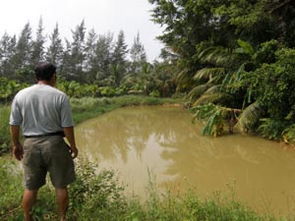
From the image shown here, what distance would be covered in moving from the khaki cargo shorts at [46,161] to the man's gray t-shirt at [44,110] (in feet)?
0.31

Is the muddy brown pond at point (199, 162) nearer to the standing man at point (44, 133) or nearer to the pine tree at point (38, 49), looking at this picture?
the standing man at point (44, 133)

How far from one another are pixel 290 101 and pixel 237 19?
10.1 ft

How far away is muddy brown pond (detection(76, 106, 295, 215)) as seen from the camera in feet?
15.9

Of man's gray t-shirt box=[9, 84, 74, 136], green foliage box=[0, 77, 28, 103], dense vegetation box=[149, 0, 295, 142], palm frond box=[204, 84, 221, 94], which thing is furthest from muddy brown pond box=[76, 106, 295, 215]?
green foliage box=[0, 77, 28, 103]

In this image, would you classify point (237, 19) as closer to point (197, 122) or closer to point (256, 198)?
point (197, 122)

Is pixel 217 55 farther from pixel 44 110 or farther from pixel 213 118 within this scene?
pixel 44 110

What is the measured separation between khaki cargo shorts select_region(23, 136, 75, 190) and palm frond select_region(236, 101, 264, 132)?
6.65 m

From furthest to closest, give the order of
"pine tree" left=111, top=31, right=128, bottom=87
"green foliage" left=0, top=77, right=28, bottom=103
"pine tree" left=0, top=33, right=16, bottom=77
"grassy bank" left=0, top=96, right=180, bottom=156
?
"pine tree" left=111, top=31, right=128, bottom=87
"pine tree" left=0, top=33, right=16, bottom=77
"green foliage" left=0, top=77, right=28, bottom=103
"grassy bank" left=0, top=96, right=180, bottom=156

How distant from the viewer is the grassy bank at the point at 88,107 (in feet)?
24.1

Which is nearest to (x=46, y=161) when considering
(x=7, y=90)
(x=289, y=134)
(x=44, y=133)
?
(x=44, y=133)

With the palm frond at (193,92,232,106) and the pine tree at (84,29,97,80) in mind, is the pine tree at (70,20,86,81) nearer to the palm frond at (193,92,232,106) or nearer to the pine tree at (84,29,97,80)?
the pine tree at (84,29,97,80)

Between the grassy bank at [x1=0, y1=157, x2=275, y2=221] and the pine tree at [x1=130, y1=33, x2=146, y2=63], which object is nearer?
the grassy bank at [x1=0, y1=157, x2=275, y2=221]

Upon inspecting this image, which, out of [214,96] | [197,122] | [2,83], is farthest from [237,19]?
[2,83]

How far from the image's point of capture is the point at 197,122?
40.9 feet
